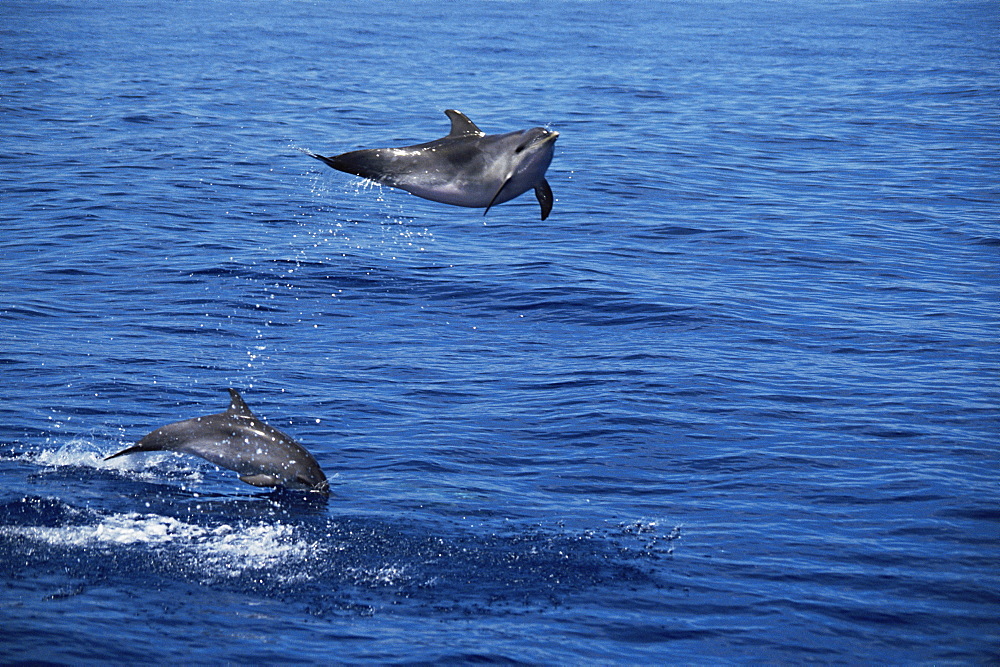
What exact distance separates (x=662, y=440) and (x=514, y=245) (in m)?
10.8

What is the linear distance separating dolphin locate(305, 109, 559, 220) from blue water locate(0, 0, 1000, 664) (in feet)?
12.8

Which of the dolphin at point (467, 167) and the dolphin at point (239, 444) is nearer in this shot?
the dolphin at point (467, 167)

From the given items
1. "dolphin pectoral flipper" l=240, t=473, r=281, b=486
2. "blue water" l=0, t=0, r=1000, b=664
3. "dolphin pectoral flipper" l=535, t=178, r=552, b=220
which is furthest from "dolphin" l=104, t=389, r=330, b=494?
"dolphin pectoral flipper" l=535, t=178, r=552, b=220

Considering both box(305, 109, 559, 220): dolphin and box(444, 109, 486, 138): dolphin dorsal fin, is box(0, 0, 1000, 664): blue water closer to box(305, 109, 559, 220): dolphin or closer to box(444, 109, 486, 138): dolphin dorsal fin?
box(305, 109, 559, 220): dolphin

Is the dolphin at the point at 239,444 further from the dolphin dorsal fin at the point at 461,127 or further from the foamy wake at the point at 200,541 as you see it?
the dolphin dorsal fin at the point at 461,127

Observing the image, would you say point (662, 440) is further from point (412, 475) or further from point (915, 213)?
point (915, 213)

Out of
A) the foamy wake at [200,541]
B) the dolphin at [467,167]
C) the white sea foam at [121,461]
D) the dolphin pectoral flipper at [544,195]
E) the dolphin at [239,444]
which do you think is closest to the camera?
the dolphin at [467,167]

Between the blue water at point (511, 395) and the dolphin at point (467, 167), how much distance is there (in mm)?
3917

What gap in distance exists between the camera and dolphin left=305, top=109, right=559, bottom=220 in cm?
956

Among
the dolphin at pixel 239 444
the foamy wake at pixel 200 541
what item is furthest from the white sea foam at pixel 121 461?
the dolphin at pixel 239 444

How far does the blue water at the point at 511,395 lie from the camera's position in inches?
443

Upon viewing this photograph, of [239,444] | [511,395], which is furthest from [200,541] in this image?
[511,395]

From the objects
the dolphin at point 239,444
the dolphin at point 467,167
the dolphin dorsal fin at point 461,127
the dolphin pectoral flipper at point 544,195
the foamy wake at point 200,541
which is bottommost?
the foamy wake at point 200,541

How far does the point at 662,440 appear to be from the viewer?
51.3 feet
